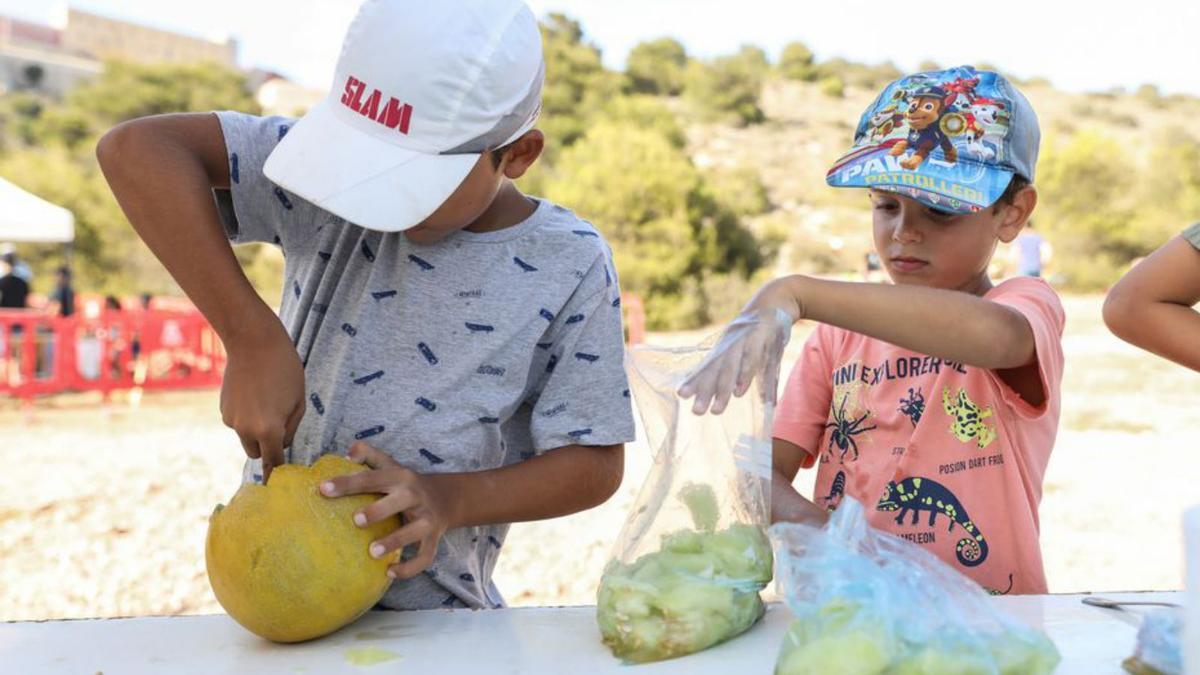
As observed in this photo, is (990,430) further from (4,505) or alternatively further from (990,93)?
(4,505)

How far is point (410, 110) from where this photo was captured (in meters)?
1.45

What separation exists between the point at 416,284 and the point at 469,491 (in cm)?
34

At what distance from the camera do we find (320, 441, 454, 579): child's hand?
4.41ft

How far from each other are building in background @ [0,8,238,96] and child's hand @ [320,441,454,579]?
160 ft

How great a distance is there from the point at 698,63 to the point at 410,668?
36.8m

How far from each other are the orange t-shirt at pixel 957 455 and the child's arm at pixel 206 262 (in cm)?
91

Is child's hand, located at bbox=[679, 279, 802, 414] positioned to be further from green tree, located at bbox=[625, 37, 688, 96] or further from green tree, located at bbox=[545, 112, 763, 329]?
green tree, located at bbox=[625, 37, 688, 96]

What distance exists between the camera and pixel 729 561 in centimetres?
135

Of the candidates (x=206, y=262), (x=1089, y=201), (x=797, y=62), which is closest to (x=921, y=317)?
(x=206, y=262)

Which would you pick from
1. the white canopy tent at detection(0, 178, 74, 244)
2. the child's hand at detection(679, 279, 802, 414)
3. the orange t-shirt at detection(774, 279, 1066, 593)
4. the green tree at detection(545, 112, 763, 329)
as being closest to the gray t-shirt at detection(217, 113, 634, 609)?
the child's hand at detection(679, 279, 802, 414)

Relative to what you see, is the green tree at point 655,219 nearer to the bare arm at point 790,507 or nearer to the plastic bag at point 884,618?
the bare arm at point 790,507

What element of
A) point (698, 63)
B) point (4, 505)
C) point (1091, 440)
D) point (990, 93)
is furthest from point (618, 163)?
point (698, 63)

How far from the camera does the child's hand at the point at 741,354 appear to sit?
4.38ft

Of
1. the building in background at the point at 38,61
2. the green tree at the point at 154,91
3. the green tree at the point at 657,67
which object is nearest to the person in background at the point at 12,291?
the green tree at the point at 154,91
